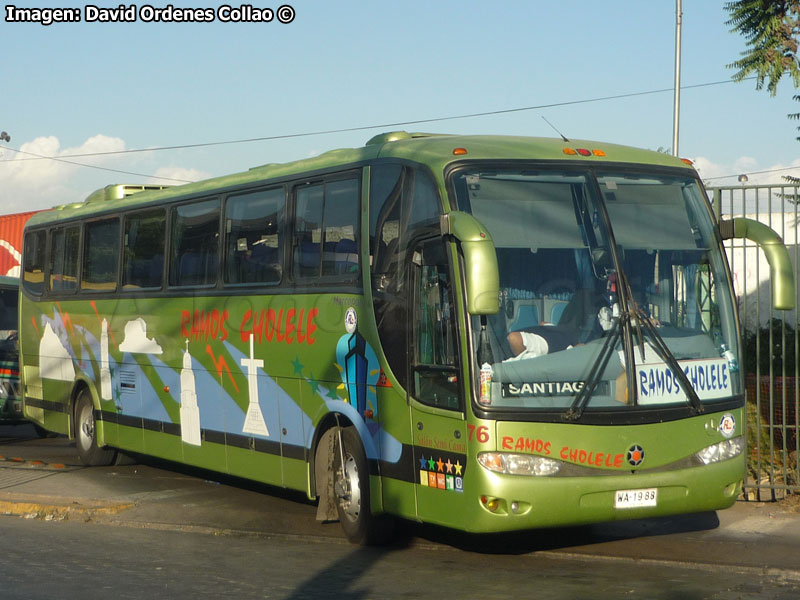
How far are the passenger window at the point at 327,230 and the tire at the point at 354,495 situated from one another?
1.41m

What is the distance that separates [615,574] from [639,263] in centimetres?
224

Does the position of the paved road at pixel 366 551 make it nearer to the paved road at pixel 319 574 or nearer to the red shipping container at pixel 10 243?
the paved road at pixel 319 574

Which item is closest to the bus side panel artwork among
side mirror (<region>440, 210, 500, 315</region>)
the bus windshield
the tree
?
the bus windshield

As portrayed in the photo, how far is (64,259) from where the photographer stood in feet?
51.9

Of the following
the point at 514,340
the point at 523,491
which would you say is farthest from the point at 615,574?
the point at 514,340

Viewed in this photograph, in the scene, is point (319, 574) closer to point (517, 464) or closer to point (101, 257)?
point (517, 464)

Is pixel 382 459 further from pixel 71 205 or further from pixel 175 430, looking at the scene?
pixel 71 205

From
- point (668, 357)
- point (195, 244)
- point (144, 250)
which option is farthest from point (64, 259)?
point (668, 357)

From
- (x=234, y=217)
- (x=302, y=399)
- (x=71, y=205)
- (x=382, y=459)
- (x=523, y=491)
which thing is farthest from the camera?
(x=71, y=205)

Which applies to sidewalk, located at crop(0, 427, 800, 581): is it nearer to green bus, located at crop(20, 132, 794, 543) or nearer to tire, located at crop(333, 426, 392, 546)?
tire, located at crop(333, 426, 392, 546)

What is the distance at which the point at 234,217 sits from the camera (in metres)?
11.6

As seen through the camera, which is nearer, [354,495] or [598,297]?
[598,297]

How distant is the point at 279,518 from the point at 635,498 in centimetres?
400

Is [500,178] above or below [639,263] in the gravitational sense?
above
